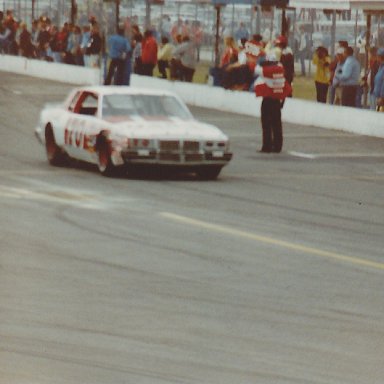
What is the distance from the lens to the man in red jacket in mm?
43125

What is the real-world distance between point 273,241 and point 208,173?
6278 mm

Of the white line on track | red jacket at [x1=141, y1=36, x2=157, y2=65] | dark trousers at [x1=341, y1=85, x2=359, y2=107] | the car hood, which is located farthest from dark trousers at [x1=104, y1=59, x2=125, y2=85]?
the car hood

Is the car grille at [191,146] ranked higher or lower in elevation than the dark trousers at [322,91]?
higher

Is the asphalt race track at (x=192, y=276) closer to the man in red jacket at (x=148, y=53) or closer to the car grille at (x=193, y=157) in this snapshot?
the car grille at (x=193, y=157)

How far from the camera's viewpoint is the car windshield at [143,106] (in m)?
21.5

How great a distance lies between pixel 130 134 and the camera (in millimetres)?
20375

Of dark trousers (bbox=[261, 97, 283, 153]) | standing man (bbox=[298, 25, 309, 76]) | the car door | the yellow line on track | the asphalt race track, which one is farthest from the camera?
standing man (bbox=[298, 25, 309, 76])

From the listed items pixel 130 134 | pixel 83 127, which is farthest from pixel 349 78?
pixel 130 134

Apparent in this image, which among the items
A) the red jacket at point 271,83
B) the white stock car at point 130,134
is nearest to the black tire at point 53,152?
the white stock car at point 130,134

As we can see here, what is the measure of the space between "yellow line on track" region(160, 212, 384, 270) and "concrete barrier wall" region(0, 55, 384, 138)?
14.6m

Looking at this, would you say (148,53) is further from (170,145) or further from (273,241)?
(273,241)

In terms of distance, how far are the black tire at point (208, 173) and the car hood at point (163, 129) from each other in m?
0.49

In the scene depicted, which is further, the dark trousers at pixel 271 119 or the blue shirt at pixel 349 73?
the blue shirt at pixel 349 73

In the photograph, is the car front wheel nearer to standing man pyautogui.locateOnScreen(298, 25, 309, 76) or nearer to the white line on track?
the white line on track
